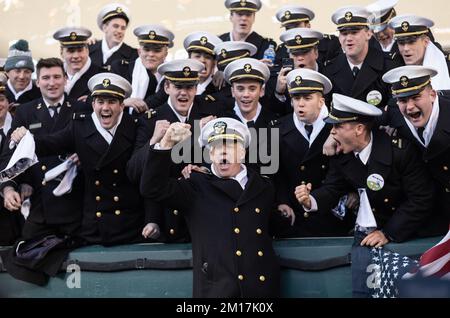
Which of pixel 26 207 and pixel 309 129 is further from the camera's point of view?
pixel 26 207

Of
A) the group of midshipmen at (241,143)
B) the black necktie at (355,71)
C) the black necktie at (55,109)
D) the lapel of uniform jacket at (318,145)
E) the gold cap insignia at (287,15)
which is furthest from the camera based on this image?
the gold cap insignia at (287,15)

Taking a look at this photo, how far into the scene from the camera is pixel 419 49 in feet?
27.6

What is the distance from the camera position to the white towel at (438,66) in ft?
27.5

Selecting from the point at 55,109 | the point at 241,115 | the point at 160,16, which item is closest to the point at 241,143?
the point at 241,115

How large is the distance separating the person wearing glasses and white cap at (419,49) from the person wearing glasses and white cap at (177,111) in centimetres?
159

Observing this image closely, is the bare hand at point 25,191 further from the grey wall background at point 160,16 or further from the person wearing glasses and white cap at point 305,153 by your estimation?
the grey wall background at point 160,16

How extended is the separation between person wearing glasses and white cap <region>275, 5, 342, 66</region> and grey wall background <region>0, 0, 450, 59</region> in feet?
9.51

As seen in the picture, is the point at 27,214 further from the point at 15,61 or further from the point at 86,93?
the point at 15,61

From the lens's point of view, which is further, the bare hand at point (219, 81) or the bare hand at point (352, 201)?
the bare hand at point (219, 81)

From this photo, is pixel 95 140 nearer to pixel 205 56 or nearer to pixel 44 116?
pixel 44 116

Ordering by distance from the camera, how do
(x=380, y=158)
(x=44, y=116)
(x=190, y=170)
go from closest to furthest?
(x=380, y=158)
(x=190, y=170)
(x=44, y=116)

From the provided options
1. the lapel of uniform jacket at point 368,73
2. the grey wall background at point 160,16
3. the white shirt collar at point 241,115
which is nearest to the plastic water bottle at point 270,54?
the lapel of uniform jacket at point 368,73

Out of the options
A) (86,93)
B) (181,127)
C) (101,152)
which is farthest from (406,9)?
(181,127)

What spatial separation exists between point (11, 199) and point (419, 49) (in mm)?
3403
